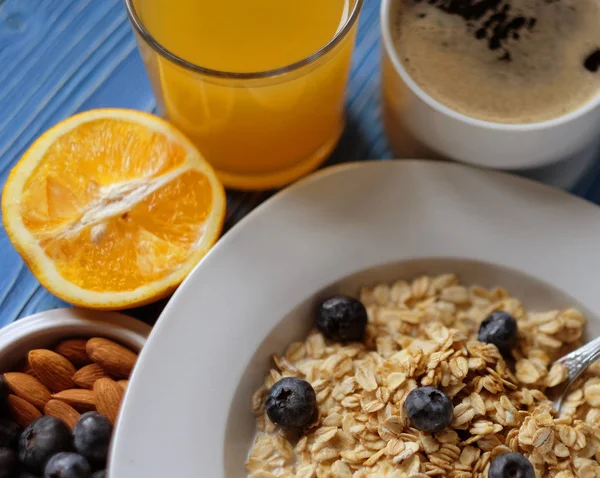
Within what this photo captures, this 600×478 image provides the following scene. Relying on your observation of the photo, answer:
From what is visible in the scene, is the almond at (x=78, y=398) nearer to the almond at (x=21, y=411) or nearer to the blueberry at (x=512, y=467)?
the almond at (x=21, y=411)

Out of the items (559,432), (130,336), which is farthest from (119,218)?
(559,432)

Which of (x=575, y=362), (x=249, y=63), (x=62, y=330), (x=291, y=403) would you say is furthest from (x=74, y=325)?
(x=575, y=362)

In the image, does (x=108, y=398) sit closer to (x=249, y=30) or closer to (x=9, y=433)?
(x=9, y=433)

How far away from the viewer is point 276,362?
1.10 m

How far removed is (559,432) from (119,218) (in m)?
0.65

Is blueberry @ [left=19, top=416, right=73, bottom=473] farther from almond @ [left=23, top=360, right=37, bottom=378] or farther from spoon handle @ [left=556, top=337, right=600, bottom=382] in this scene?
spoon handle @ [left=556, top=337, right=600, bottom=382]

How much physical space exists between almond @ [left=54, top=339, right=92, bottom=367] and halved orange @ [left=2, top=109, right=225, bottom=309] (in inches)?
2.7

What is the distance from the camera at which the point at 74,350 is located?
1135mm

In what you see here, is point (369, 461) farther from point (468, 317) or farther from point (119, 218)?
point (119, 218)

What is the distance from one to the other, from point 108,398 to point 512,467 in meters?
0.53

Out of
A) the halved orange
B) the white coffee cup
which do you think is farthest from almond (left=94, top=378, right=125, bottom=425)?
the white coffee cup

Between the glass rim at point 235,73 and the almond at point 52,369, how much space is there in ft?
1.43

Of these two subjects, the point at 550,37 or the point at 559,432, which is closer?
the point at 559,432

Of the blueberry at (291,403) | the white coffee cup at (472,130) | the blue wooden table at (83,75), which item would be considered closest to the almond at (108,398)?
the blueberry at (291,403)
